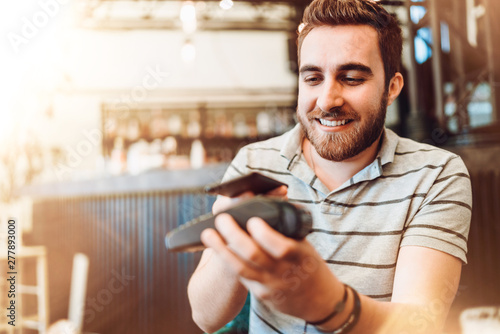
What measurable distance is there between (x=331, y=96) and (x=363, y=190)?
225 millimetres

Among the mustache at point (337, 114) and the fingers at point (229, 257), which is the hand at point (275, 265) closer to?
the fingers at point (229, 257)

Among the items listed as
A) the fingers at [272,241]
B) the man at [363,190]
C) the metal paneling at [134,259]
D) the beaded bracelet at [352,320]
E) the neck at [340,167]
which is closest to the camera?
the fingers at [272,241]

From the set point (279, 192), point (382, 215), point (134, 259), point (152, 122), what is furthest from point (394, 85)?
point (152, 122)

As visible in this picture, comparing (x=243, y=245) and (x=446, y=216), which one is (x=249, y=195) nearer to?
(x=243, y=245)

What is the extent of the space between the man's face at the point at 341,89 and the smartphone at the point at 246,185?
34 cm

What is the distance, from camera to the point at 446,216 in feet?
2.91

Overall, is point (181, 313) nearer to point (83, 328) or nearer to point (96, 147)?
point (83, 328)

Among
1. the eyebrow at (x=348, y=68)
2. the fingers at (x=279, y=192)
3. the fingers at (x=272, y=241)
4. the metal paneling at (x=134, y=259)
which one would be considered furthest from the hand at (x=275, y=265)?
the metal paneling at (x=134, y=259)

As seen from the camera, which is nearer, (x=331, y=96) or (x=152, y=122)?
(x=331, y=96)

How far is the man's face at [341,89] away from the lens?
0.90 meters

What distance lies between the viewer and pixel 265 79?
8.23 metres

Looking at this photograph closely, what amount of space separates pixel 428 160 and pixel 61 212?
3.42 meters

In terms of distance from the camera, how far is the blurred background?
2803mm

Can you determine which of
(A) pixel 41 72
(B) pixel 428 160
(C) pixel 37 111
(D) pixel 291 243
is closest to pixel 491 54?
(B) pixel 428 160
